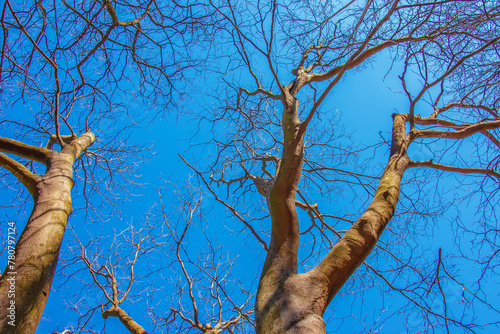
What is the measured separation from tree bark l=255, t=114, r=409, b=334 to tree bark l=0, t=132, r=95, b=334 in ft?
4.62

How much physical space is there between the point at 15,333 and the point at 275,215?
1.78 metres

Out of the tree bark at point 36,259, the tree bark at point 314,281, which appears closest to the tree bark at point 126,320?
the tree bark at point 36,259

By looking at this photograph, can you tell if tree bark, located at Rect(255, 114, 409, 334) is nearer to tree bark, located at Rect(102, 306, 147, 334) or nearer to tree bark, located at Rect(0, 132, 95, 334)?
tree bark, located at Rect(0, 132, 95, 334)

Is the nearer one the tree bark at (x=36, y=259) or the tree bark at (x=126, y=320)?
the tree bark at (x=36, y=259)

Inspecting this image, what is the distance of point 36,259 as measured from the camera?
1.78 meters

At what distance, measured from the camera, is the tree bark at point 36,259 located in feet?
5.18

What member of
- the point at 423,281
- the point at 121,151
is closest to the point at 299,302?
the point at 423,281

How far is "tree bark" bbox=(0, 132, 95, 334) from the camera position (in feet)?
5.18

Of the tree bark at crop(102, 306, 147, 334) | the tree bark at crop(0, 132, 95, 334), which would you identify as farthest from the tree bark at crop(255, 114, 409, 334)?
the tree bark at crop(102, 306, 147, 334)

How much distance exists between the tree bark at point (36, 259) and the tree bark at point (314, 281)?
141 centimetres

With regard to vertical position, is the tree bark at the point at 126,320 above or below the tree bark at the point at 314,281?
below

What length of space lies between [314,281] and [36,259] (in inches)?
72.5

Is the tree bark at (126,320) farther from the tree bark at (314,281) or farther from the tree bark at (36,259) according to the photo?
the tree bark at (314,281)

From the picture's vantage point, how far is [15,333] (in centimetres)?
151
